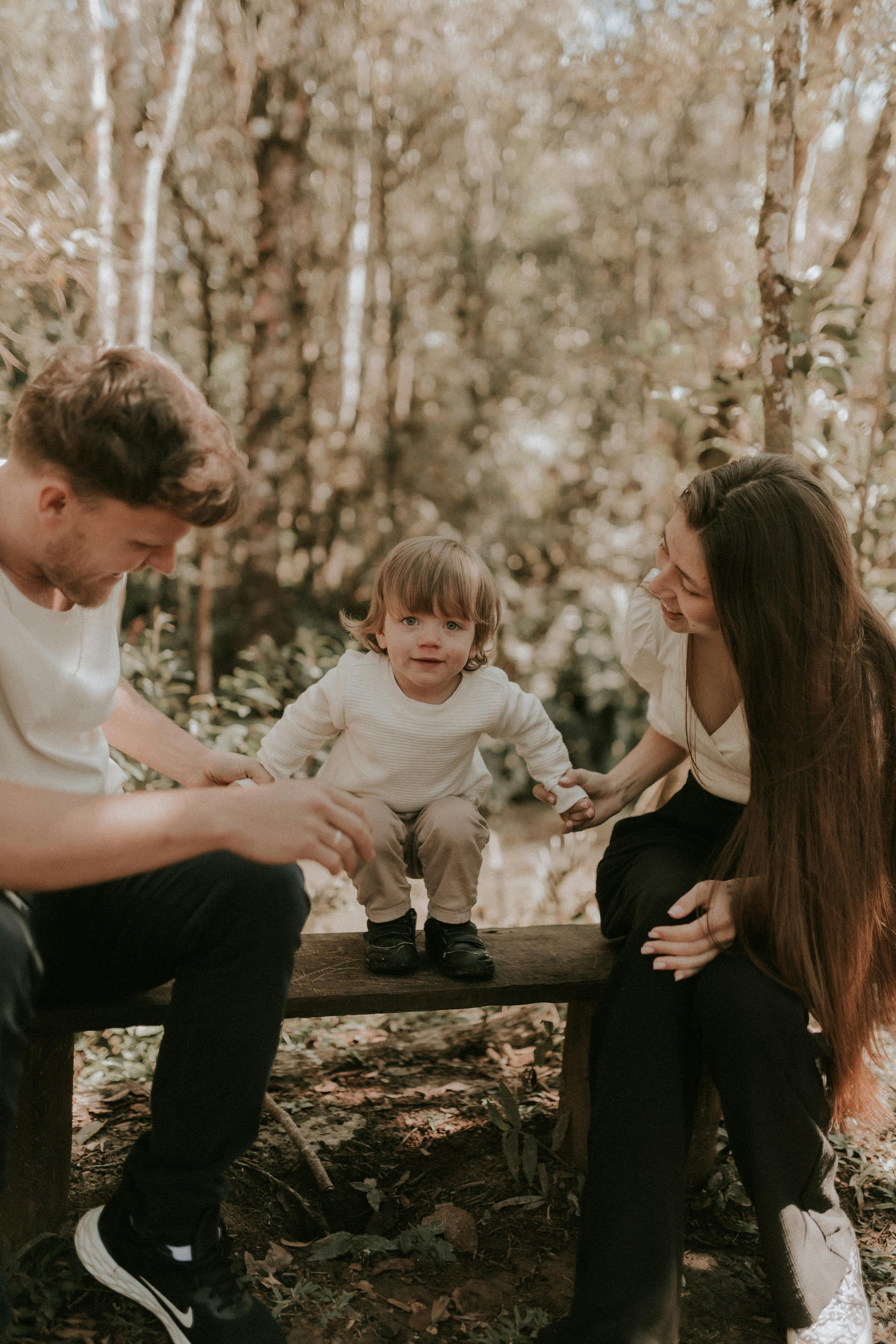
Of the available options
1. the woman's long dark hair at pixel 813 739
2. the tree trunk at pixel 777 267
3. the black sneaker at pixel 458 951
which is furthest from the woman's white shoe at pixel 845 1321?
the tree trunk at pixel 777 267

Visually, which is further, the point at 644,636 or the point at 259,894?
the point at 644,636

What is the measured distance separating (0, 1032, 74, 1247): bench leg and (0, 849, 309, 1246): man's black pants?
9.6 inches

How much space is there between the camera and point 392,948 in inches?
82.3

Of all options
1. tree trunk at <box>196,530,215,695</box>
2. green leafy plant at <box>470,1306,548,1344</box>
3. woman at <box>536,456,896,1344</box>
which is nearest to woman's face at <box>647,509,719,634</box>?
woman at <box>536,456,896,1344</box>

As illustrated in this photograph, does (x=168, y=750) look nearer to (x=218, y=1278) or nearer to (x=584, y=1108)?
(x=218, y=1278)

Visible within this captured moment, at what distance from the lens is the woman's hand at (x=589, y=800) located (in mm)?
2281

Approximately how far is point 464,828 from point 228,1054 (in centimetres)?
75

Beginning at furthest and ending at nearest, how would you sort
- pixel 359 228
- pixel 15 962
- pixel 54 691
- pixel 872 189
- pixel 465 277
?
pixel 465 277 → pixel 359 228 → pixel 872 189 → pixel 54 691 → pixel 15 962

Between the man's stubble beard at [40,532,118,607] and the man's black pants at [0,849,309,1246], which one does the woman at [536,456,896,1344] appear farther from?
the man's stubble beard at [40,532,118,607]

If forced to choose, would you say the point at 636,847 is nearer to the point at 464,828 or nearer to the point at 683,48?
the point at 464,828

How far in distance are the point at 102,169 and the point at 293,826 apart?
3690 millimetres

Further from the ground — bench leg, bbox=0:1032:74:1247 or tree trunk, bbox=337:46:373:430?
tree trunk, bbox=337:46:373:430

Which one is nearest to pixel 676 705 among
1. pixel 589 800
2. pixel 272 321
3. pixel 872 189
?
pixel 589 800

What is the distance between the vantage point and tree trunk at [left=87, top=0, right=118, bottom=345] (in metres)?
3.88
